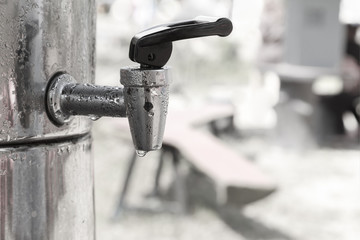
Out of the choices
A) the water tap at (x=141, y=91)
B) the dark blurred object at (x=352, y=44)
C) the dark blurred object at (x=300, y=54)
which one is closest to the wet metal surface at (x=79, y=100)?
the water tap at (x=141, y=91)

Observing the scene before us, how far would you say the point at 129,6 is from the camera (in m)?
8.94

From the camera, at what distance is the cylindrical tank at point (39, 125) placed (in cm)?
68

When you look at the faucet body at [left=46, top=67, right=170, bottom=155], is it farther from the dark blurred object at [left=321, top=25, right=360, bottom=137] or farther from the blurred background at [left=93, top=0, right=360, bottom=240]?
the dark blurred object at [left=321, top=25, right=360, bottom=137]

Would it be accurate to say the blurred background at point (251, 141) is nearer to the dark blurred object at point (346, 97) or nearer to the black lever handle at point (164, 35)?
the dark blurred object at point (346, 97)

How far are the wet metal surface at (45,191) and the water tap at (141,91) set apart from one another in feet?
0.16

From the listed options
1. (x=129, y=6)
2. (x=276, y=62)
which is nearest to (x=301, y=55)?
(x=276, y=62)

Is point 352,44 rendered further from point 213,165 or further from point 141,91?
point 141,91

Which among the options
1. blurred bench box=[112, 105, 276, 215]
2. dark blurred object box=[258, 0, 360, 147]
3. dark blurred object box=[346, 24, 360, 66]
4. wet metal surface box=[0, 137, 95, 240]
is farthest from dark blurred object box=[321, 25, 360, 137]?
wet metal surface box=[0, 137, 95, 240]

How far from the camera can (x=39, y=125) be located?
0.71 m

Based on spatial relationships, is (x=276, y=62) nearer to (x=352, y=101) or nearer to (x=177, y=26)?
(x=352, y=101)

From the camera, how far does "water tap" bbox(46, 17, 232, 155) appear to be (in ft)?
A: 2.21

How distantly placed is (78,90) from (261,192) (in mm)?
2886

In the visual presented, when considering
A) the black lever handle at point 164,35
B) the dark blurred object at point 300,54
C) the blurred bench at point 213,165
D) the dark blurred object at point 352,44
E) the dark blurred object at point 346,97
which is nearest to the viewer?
the black lever handle at point 164,35

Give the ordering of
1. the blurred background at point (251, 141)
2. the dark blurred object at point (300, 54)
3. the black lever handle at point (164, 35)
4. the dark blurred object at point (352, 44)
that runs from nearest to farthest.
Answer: the black lever handle at point (164, 35)
the blurred background at point (251, 141)
the dark blurred object at point (300, 54)
the dark blurred object at point (352, 44)
